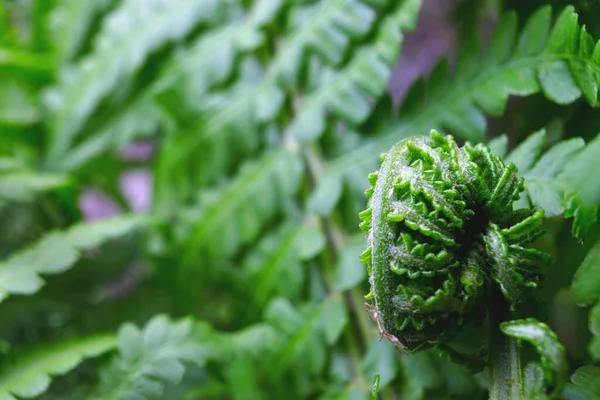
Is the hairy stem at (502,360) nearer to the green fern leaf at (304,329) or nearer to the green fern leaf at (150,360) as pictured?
the green fern leaf at (304,329)

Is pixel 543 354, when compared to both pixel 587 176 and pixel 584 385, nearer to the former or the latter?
pixel 584 385

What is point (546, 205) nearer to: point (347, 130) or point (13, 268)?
point (347, 130)

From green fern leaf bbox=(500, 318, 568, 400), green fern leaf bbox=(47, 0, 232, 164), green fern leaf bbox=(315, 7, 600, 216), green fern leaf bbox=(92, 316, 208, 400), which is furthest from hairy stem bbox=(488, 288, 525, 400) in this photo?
green fern leaf bbox=(47, 0, 232, 164)

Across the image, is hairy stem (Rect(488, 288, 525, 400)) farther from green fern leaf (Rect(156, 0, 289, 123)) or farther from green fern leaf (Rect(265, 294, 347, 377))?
green fern leaf (Rect(156, 0, 289, 123))

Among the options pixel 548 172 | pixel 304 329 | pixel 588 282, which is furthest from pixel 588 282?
pixel 304 329

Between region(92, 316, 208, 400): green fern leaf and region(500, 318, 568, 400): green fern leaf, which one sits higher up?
region(92, 316, 208, 400): green fern leaf

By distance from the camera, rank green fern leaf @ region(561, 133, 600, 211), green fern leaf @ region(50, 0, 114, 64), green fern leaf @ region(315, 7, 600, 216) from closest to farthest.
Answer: green fern leaf @ region(561, 133, 600, 211) → green fern leaf @ region(315, 7, 600, 216) → green fern leaf @ region(50, 0, 114, 64)
